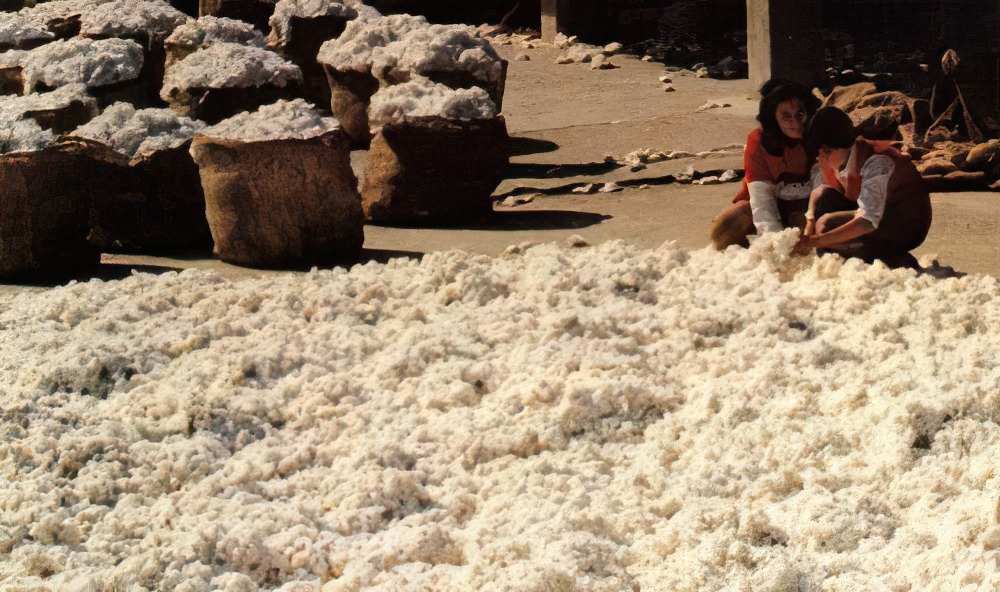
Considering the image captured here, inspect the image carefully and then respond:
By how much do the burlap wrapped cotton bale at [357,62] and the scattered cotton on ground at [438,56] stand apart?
372 mm

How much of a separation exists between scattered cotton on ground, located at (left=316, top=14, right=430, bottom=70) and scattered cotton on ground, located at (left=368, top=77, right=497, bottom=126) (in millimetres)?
1128

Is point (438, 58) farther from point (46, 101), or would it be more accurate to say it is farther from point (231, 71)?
point (46, 101)

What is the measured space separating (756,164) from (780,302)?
2.50ft

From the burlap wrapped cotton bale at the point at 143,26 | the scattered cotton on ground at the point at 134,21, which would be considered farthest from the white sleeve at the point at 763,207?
the scattered cotton on ground at the point at 134,21

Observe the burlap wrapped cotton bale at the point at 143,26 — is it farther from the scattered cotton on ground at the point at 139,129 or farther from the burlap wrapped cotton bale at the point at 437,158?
the burlap wrapped cotton bale at the point at 437,158

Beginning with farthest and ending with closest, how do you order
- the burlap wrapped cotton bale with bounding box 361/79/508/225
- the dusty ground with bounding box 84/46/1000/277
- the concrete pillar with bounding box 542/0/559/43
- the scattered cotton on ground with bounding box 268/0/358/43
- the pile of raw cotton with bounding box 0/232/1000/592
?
the concrete pillar with bounding box 542/0/559/43, the scattered cotton on ground with bounding box 268/0/358/43, the burlap wrapped cotton bale with bounding box 361/79/508/225, the dusty ground with bounding box 84/46/1000/277, the pile of raw cotton with bounding box 0/232/1000/592

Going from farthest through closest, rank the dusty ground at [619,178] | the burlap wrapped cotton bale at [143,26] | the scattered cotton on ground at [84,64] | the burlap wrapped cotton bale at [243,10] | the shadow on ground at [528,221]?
the burlap wrapped cotton bale at [243,10]
the burlap wrapped cotton bale at [143,26]
the scattered cotton on ground at [84,64]
the shadow on ground at [528,221]
the dusty ground at [619,178]

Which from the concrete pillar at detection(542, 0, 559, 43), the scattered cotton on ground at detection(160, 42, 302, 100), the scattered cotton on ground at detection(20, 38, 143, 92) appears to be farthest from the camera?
the concrete pillar at detection(542, 0, 559, 43)

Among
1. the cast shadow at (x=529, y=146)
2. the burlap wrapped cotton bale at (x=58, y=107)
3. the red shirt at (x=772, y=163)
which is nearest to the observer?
the red shirt at (x=772, y=163)

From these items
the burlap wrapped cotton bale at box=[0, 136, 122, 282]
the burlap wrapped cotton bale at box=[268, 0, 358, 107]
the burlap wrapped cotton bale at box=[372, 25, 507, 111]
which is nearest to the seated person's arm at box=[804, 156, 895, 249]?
the burlap wrapped cotton bale at box=[372, 25, 507, 111]

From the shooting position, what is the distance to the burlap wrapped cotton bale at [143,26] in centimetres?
769

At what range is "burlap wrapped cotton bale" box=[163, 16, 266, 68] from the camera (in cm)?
730

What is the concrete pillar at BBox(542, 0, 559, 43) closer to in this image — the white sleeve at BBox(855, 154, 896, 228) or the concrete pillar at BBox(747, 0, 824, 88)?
the concrete pillar at BBox(747, 0, 824, 88)

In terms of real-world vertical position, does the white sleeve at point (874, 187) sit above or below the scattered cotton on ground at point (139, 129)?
below
